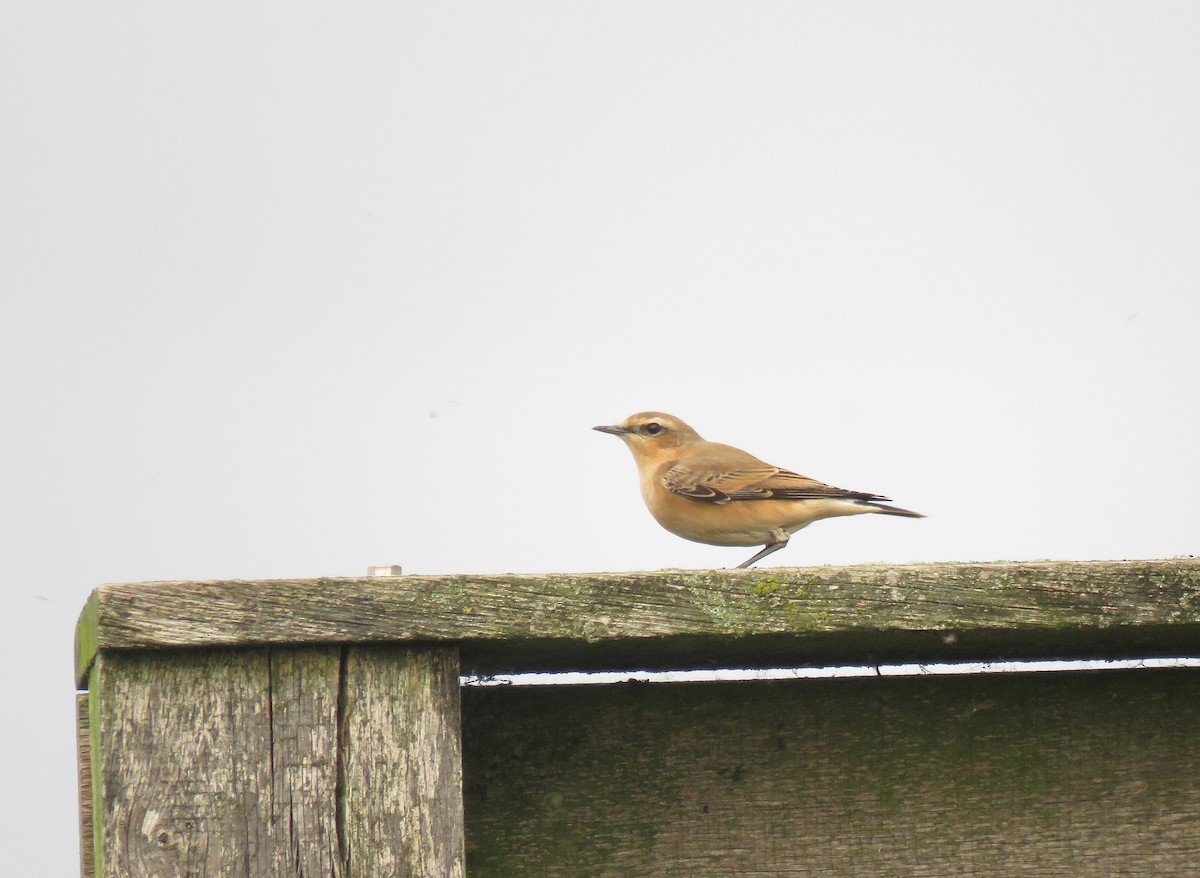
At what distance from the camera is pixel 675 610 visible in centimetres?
285

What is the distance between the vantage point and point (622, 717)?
3.33 m

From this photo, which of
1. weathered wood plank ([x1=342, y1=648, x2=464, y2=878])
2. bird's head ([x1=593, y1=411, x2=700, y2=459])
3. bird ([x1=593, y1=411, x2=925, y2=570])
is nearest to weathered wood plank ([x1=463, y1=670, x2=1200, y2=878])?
weathered wood plank ([x1=342, y1=648, x2=464, y2=878])

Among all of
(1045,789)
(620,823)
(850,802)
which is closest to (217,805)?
(620,823)

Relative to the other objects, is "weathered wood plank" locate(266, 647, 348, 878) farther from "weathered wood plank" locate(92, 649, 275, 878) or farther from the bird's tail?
the bird's tail

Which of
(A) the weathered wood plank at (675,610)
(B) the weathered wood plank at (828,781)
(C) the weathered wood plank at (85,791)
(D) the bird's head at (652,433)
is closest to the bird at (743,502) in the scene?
(D) the bird's head at (652,433)

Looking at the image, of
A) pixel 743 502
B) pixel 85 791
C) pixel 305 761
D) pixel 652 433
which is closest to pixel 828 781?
pixel 305 761

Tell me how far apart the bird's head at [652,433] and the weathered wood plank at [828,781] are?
6093 mm

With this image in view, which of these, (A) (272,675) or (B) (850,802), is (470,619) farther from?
(B) (850,802)

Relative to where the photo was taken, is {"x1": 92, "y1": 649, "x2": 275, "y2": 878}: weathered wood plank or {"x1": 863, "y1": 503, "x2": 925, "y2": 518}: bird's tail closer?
{"x1": 92, "y1": 649, "x2": 275, "y2": 878}: weathered wood plank

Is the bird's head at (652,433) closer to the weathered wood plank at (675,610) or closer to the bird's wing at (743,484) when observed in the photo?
the bird's wing at (743,484)

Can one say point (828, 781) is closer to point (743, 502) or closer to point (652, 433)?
point (743, 502)

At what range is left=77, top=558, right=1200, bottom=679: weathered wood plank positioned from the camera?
8.95 ft

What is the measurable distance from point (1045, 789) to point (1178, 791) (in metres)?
0.30

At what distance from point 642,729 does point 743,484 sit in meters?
5.09
